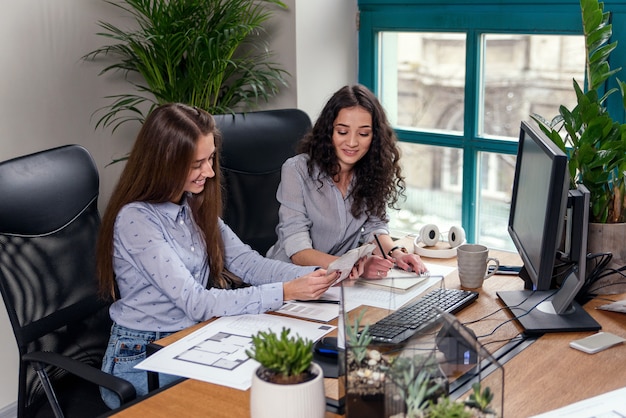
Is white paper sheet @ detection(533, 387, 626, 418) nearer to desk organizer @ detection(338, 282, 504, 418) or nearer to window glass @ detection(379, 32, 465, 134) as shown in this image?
desk organizer @ detection(338, 282, 504, 418)

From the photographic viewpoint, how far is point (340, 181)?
2582mm

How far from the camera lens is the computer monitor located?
172 centimetres

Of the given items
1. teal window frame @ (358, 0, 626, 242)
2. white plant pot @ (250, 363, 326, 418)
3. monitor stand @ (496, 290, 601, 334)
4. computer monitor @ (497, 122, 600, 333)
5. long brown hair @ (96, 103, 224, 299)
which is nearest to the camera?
white plant pot @ (250, 363, 326, 418)

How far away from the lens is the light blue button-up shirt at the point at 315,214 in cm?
252

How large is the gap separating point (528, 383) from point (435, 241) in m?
0.97

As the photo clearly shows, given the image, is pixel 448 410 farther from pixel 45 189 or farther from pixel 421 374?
pixel 45 189

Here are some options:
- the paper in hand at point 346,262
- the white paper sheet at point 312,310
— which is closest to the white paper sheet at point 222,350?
the white paper sheet at point 312,310

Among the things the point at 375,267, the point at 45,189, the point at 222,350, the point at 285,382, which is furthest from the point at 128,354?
the point at 285,382

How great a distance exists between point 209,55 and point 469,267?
1.25 m

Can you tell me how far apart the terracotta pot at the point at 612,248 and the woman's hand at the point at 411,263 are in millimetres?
455

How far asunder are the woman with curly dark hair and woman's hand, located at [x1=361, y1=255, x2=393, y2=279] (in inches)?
10.5

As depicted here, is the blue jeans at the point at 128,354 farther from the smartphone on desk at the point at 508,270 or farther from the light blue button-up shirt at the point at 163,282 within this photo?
the smartphone on desk at the point at 508,270

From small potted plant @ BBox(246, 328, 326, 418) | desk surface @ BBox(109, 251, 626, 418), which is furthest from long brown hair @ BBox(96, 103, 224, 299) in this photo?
small potted plant @ BBox(246, 328, 326, 418)

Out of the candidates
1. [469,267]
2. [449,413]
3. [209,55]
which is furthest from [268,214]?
[449,413]
